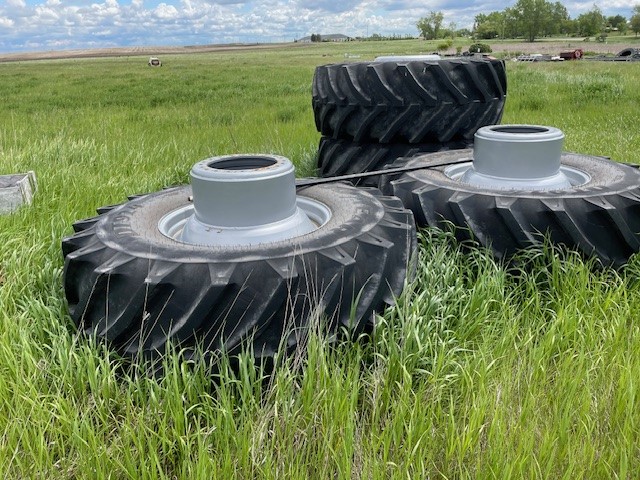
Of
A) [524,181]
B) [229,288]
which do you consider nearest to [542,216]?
[524,181]

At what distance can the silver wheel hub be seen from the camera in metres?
2.18

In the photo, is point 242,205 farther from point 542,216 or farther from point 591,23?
point 591,23

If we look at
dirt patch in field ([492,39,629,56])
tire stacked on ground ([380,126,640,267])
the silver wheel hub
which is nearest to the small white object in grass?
tire stacked on ground ([380,126,640,267])

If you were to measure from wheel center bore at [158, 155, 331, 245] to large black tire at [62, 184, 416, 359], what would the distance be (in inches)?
6.4

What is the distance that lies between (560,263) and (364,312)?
0.88 meters

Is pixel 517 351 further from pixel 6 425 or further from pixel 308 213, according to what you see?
pixel 6 425

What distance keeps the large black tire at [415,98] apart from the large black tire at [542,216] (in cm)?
92

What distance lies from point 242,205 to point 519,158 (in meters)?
1.22

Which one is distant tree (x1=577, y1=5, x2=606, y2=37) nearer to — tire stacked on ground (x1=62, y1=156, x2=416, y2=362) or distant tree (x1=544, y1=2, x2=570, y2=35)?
distant tree (x1=544, y1=2, x2=570, y2=35)

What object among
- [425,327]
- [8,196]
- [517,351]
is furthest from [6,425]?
[8,196]

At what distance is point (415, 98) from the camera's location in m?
2.93

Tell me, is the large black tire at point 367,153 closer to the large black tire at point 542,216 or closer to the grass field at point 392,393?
the large black tire at point 542,216

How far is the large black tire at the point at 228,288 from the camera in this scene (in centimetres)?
137

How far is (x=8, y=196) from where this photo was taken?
3.06 m
